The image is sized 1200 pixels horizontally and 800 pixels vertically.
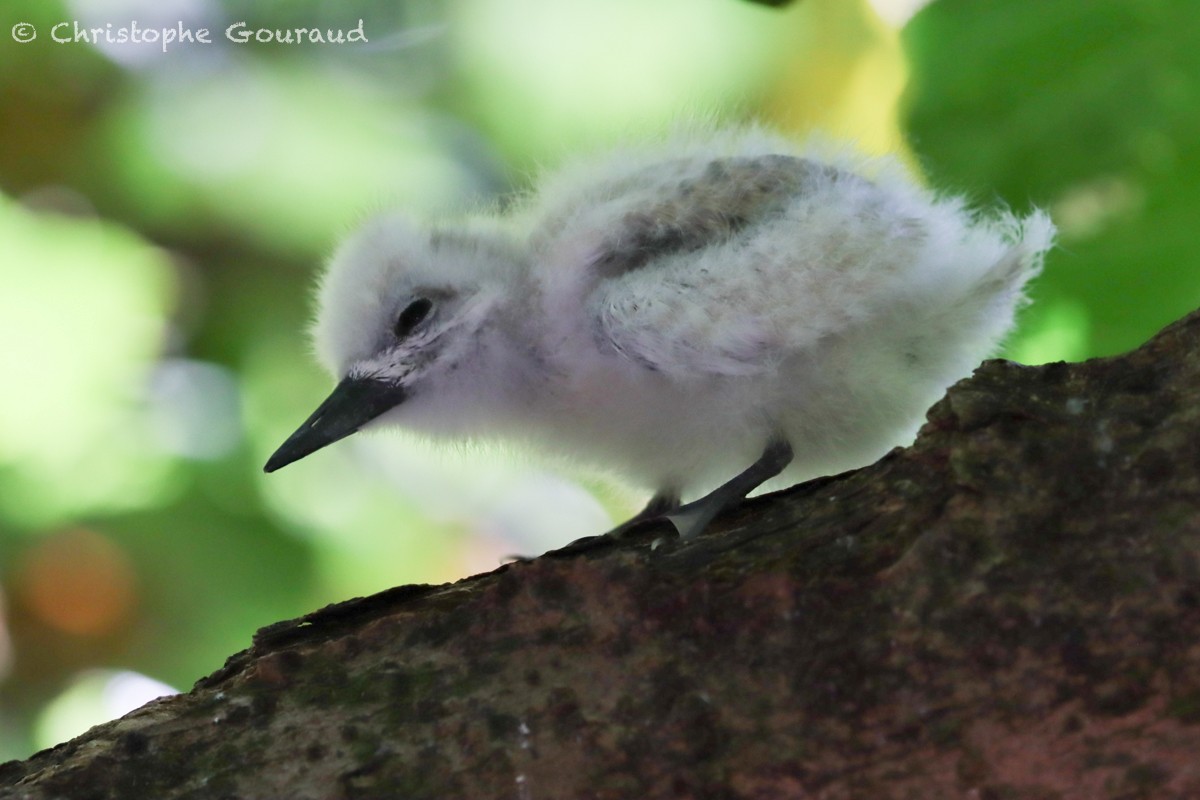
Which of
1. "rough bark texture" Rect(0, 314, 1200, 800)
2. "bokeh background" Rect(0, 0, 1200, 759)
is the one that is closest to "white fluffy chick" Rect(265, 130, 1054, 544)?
"rough bark texture" Rect(0, 314, 1200, 800)

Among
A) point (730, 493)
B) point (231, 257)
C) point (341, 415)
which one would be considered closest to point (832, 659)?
point (730, 493)

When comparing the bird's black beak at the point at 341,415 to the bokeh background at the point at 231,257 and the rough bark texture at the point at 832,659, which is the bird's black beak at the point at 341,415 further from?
the bokeh background at the point at 231,257

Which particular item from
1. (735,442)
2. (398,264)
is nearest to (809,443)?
(735,442)

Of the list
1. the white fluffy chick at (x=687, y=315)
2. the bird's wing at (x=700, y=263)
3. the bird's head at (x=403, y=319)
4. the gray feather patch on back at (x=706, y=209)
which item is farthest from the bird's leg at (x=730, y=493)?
the bird's head at (x=403, y=319)

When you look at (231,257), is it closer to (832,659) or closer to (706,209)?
(706,209)

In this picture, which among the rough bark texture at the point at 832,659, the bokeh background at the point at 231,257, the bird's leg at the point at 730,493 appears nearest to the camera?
the rough bark texture at the point at 832,659

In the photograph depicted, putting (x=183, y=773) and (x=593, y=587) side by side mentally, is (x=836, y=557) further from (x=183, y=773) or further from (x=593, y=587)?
(x=183, y=773)
